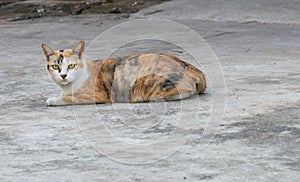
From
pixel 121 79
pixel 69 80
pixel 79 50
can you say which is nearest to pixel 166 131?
pixel 121 79

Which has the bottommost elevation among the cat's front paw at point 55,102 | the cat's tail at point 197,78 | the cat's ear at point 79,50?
the cat's front paw at point 55,102

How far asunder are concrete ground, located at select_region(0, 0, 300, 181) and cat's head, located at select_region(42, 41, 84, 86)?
229 mm

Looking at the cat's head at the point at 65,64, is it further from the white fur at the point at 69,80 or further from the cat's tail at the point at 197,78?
the cat's tail at the point at 197,78

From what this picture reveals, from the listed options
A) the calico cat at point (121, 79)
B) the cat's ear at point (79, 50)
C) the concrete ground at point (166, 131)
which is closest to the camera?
the concrete ground at point (166, 131)

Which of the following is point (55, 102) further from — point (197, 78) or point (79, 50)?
point (197, 78)

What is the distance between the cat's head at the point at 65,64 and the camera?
568cm

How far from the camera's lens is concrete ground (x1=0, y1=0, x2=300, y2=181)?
12.9 ft

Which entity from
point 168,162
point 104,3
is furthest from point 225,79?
point 104,3

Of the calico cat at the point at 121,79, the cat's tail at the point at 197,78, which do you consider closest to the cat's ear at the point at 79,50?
the calico cat at the point at 121,79

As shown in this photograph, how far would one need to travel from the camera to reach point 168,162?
4.09 m

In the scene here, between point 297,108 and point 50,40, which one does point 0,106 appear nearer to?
point 297,108

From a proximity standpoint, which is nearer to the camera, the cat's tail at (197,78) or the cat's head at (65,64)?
the cat's head at (65,64)

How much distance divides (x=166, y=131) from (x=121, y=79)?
1.08 metres

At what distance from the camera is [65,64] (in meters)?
5.69
